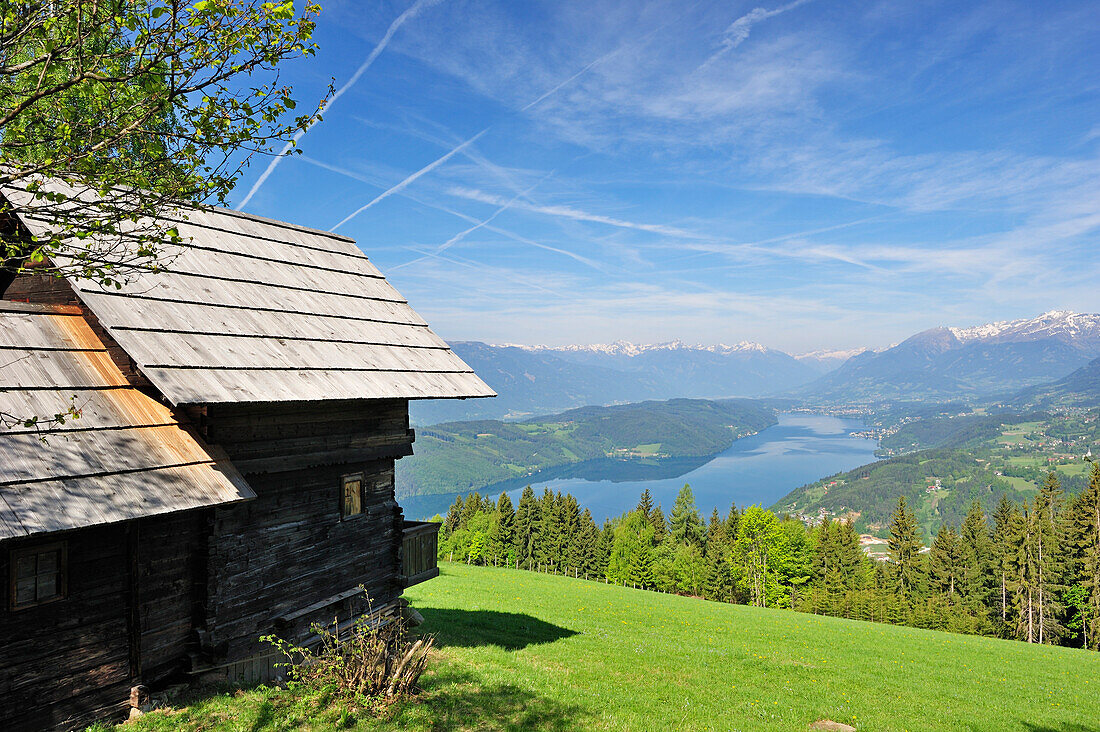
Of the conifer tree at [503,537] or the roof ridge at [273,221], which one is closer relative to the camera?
the roof ridge at [273,221]

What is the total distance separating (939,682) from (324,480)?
18.8m

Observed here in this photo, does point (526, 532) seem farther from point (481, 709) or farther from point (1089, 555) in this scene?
point (481, 709)

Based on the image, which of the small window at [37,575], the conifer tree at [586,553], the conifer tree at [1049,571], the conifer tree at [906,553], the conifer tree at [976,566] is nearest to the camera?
the small window at [37,575]

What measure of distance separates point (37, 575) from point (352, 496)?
5324 millimetres

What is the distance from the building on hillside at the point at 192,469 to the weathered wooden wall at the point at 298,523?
0.04 metres

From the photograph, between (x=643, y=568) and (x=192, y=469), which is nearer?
(x=192, y=469)

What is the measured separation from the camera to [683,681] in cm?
1397

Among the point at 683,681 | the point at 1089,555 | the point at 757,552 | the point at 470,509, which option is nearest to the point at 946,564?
the point at 1089,555

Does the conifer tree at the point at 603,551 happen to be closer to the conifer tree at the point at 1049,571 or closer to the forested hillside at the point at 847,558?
the forested hillside at the point at 847,558

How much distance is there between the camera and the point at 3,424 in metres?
7.26

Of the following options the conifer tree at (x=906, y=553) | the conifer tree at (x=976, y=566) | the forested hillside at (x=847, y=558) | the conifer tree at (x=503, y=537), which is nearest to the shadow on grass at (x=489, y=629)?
the forested hillside at (x=847, y=558)

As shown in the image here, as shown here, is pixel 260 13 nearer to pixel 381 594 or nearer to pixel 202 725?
pixel 202 725

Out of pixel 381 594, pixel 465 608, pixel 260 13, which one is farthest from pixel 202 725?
pixel 465 608

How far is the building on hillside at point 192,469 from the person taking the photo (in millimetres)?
7461
